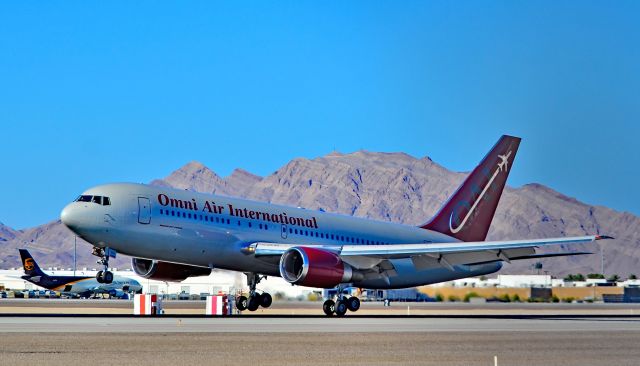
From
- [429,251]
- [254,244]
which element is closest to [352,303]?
[429,251]

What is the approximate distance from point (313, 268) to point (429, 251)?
615 cm

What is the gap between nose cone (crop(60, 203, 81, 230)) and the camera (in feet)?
161

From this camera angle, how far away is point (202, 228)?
2053 inches

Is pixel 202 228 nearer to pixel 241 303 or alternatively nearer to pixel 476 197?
pixel 241 303

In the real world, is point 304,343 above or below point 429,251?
below

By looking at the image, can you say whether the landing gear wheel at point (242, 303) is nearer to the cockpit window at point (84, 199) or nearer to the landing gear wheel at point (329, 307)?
the landing gear wheel at point (329, 307)

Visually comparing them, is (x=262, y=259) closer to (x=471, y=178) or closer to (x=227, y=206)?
(x=227, y=206)

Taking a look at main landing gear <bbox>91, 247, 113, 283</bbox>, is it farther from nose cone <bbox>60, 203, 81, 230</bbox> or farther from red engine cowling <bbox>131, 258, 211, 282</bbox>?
red engine cowling <bbox>131, 258, 211, 282</bbox>

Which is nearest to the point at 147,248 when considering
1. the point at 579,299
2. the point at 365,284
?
the point at 365,284

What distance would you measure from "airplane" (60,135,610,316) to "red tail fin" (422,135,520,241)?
17.3 ft

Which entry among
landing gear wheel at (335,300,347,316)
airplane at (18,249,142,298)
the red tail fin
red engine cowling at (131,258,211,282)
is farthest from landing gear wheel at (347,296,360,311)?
airplane at (18,249,142,298)

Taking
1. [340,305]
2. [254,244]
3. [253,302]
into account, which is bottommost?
[340,305]

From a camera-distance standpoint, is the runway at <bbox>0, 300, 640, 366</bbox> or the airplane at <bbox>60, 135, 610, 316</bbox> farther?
the airplane at <bbox>60, 135, 610, 316</bbox>

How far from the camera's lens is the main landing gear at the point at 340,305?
52062mm
